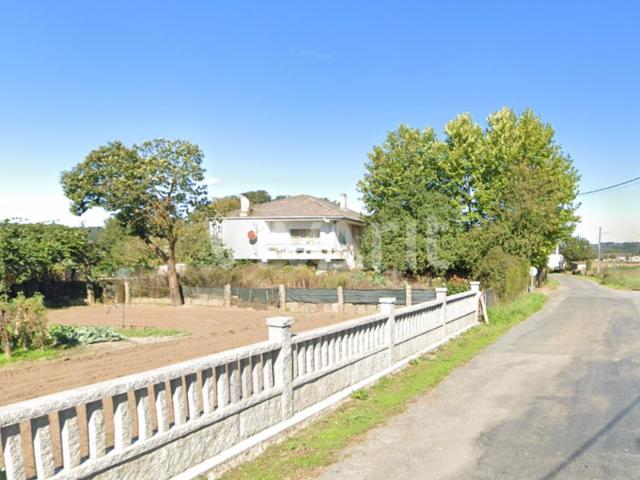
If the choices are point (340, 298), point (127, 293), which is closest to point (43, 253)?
point (127, 293)

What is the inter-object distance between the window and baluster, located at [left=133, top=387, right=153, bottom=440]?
3485cm

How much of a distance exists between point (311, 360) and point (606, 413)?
3778 mm

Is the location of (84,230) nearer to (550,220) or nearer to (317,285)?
(317,285)

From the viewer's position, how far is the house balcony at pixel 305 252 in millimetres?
38000

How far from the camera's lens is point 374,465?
4809mm

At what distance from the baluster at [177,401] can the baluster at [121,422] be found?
1.68ft

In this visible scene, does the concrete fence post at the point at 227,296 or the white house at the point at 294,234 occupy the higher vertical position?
the white house at the point at 294,234

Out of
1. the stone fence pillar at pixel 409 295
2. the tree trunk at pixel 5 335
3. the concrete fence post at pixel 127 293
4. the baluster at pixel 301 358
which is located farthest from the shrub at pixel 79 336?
the concrete fence post at pixel 127 293

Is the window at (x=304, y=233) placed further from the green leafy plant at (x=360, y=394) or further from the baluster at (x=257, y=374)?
the baluster at (x=257, y=374)

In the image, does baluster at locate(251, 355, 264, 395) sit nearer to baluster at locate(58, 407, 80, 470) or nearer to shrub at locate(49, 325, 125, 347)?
baluster at locate(58, 407, 80, 470)

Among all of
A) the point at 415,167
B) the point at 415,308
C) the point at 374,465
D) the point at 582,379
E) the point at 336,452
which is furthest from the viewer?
the point at 415,167

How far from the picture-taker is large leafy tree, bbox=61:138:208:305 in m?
25.9

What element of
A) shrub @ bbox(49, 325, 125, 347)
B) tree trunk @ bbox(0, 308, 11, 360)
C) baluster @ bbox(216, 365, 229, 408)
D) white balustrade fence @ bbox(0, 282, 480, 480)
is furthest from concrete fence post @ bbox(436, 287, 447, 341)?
tree trunk @ bbox(0, 308, 11, 360)

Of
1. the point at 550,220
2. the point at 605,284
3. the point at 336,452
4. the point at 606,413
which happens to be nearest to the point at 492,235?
the point at 550,220
